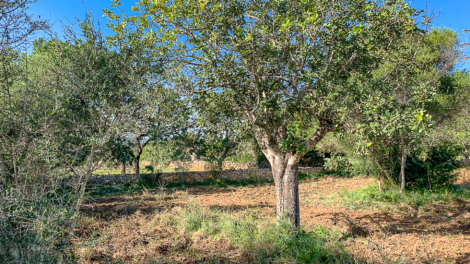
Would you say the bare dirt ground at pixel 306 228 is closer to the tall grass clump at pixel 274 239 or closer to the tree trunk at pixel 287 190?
the tall grass clump at pixel 274 239

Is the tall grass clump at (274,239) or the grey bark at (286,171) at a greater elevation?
the grey bark at (286,171)

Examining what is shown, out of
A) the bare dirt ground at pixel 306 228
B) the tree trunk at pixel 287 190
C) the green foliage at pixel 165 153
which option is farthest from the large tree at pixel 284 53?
the green foliage at pixel 165 153

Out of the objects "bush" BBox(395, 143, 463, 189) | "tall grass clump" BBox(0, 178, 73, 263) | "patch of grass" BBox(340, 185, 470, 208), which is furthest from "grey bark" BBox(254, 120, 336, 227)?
"bush" BBox(395, 143, 463, 189)

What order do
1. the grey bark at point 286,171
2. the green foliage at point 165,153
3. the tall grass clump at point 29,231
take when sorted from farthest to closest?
1. the green foliage at point 165,153
2. the grey bark at point 286,171
3. the tall grass clump at point 29,231

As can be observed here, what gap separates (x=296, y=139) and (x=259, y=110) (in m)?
0.93

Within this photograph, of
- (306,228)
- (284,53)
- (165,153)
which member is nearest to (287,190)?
(306,228)

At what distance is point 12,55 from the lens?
4.27m

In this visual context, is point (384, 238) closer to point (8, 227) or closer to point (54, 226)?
point (54, 226)

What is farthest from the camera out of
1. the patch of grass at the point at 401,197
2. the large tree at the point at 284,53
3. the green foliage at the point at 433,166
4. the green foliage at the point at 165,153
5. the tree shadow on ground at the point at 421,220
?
the green foliage at the point at 165,153

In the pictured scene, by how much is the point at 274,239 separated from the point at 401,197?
20.4 ft

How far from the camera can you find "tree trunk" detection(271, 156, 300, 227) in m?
5.79

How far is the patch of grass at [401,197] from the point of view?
8938 mm

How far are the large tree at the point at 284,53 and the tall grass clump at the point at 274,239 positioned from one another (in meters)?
0.52

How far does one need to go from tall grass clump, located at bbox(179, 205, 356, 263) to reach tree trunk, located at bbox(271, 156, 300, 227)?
24cm
